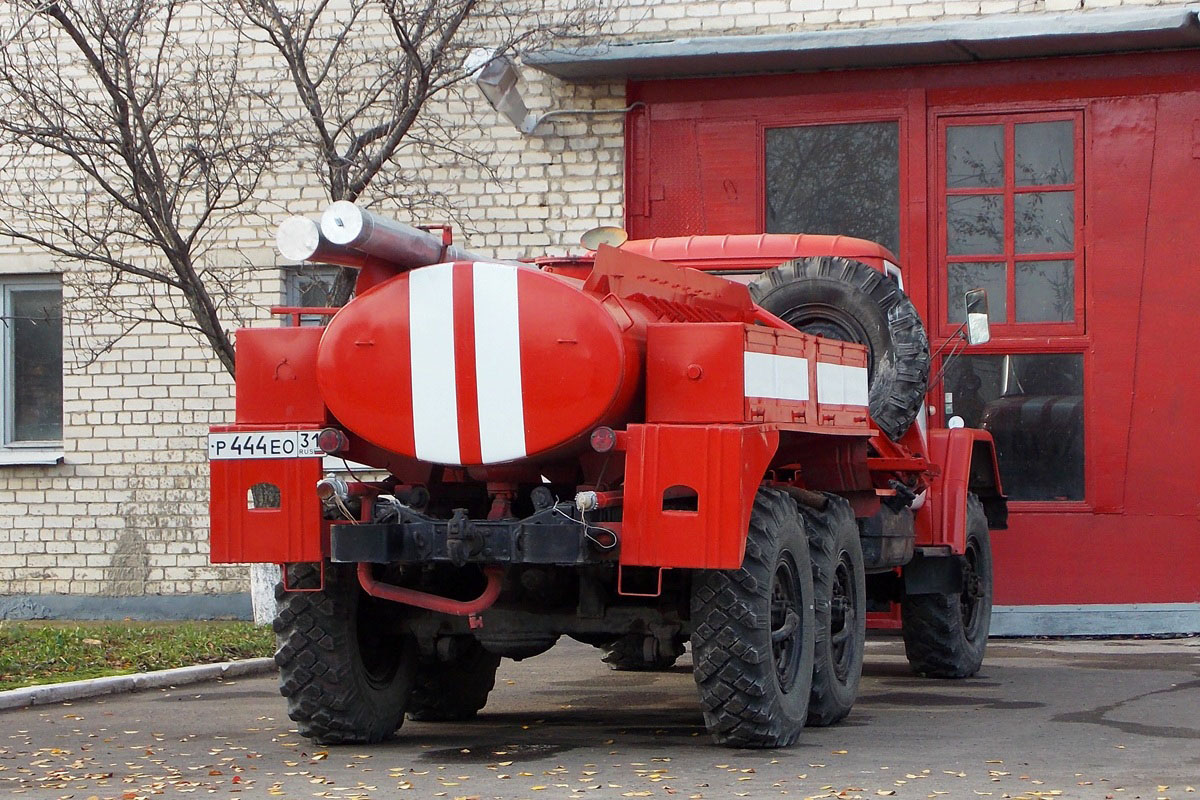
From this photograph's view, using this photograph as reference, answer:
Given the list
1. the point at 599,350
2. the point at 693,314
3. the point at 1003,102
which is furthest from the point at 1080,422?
the point at 599,350

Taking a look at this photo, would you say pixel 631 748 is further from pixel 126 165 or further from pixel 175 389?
pixel 175 389

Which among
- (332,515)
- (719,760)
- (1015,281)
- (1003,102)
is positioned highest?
(1003,102)

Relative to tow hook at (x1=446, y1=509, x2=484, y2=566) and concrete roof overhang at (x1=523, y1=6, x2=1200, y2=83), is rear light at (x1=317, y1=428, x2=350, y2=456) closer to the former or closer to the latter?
tow hook at (x1=446, y1=509, x2=484, y2=566)

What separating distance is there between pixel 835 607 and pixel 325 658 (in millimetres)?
2276

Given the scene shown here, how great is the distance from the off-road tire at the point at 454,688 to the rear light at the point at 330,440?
5.09 ft

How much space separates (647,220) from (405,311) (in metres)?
7.21

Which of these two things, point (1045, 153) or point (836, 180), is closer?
point (1045, 153)

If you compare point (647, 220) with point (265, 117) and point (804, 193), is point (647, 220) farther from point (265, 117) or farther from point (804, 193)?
point (265, 117)

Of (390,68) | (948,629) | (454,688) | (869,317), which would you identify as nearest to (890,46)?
(390,68)

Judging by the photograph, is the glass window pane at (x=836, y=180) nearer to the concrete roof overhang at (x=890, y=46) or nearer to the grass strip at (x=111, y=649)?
the concrete roof overhang at (x=890, y=46)

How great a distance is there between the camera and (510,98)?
13742 mm

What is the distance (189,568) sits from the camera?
563 inches

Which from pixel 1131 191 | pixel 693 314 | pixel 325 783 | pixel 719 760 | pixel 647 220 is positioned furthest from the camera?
pixel 647 220

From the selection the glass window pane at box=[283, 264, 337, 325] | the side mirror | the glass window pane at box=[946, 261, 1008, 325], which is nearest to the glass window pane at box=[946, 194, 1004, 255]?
the glass window pane at box=[946, 261, 1008, 325]
